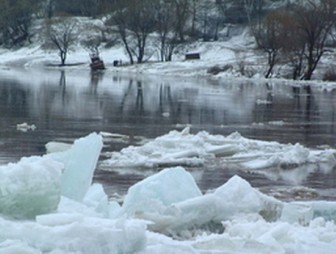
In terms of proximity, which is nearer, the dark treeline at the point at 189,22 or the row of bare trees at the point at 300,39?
the row of bare trees at the point at 300,39

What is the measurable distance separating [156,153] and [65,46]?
7970 cm

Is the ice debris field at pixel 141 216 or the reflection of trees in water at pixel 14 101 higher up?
the ice debris field at pixel 141 216

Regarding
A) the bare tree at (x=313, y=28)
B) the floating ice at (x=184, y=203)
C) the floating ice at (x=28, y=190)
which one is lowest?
the floating ice at (x=184, y=203)

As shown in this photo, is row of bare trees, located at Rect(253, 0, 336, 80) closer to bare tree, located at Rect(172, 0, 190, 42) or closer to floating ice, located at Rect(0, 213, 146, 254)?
bare tree, located at Rect(172, 0, 190, 42)

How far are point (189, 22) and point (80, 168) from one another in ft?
316

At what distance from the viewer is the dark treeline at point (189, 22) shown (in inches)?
2586

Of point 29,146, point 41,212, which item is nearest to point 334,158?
point 29,146

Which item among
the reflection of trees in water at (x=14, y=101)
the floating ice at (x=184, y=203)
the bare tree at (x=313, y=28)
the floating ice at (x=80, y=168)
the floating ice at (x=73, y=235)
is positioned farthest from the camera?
the bare tree at (x=313, y=28)

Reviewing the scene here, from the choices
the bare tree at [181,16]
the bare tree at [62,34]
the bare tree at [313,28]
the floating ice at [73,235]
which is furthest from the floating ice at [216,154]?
the bare tree at [181,16]

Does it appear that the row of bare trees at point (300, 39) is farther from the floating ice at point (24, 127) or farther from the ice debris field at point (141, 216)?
the ice debris field at point (141, 216)

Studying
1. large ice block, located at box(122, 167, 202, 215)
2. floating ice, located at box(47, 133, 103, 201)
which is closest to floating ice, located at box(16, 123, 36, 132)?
floating ice, located at box(47, 133, 103, 201)

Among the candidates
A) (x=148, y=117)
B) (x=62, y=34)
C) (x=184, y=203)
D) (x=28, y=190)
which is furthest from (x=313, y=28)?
(x=28, y=190)

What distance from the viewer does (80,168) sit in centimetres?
873

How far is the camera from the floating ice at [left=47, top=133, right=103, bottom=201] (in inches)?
344
